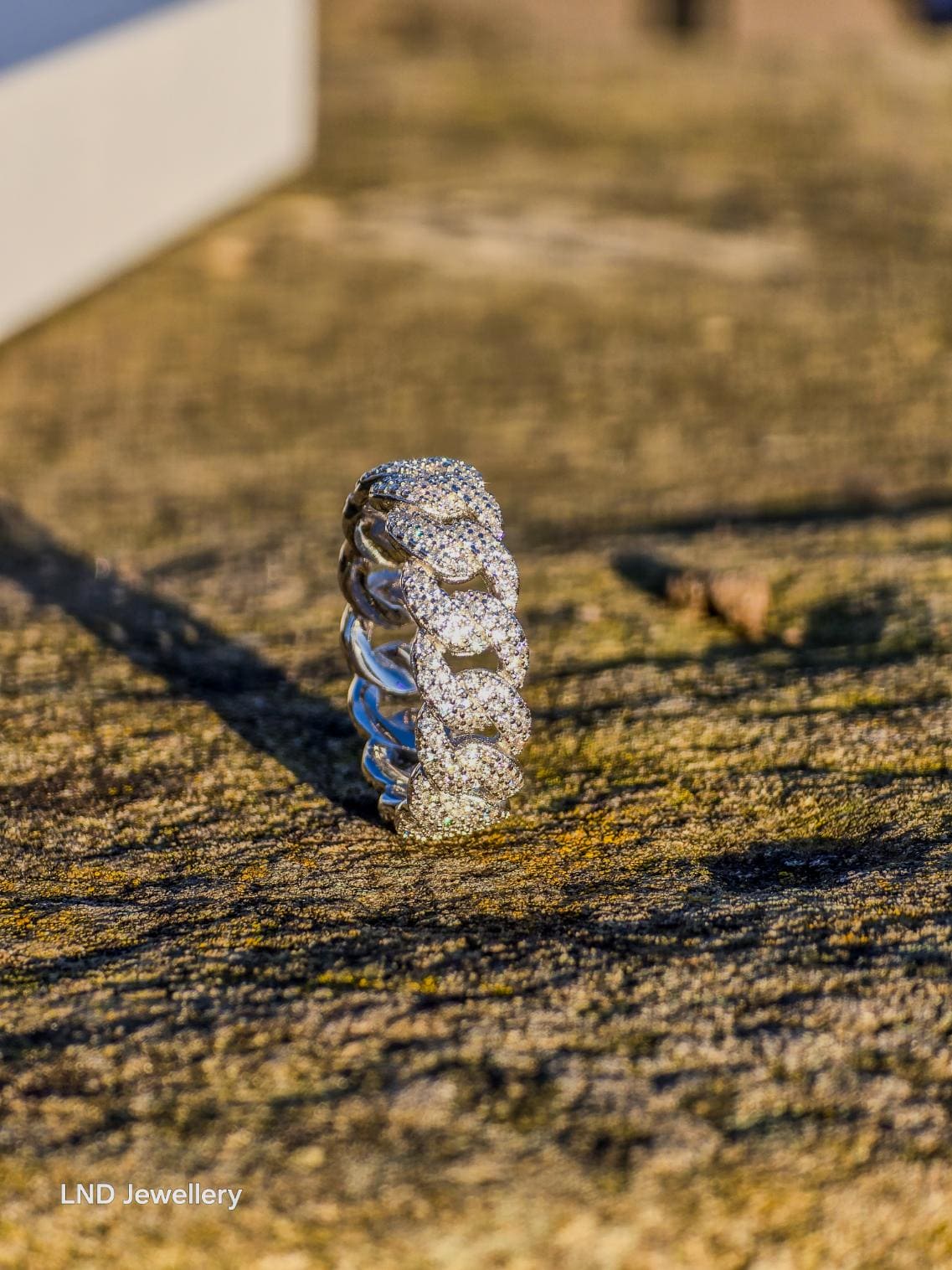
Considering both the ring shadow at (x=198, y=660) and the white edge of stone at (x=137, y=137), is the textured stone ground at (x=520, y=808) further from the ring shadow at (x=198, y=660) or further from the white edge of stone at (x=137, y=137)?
the white edge of stone at (x=137, y=137)

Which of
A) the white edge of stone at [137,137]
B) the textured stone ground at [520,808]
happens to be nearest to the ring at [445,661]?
the textured stone ground at [520,808]

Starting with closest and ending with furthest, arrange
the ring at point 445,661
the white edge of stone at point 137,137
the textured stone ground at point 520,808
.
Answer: the textured stone ground at point 520,808 → the ring at point 445,661 → the white edge of stone at point 137,137

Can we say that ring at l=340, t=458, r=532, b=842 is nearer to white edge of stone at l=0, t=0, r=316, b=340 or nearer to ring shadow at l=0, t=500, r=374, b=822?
ring shadow at l=0, t=500, r=374, b=822

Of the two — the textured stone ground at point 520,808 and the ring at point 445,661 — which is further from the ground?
the ring at point 445,661

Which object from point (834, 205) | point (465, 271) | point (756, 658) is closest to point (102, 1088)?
point (756, 658)

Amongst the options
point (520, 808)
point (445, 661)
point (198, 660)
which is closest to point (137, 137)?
point (198, 660)

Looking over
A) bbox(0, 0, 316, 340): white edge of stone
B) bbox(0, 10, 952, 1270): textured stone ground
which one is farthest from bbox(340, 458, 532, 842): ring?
bbox(0, 0, 316, 340): white edge of stone
